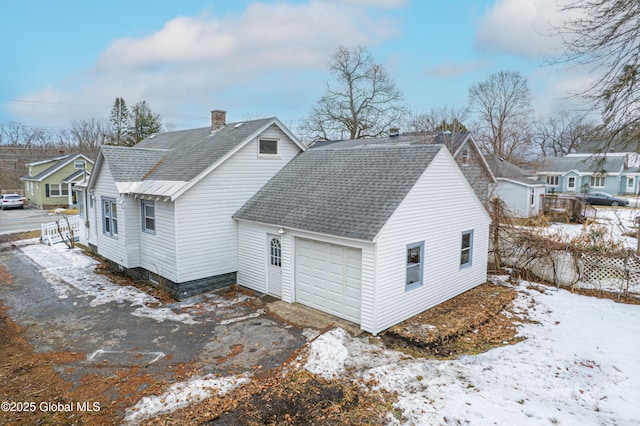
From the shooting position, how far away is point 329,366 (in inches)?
297

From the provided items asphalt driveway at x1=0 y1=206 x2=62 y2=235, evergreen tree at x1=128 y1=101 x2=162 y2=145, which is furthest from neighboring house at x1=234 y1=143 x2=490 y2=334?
evergreen tree at x1=128 y1=101 x2=162 y2=145

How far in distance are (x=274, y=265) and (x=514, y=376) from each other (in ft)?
23.4

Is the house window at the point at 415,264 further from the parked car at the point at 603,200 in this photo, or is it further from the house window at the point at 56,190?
the house window at the point at 56,190

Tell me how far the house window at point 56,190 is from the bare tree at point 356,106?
83.2ft

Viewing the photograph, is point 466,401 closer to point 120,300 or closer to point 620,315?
point 620,315

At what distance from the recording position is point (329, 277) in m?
10.3

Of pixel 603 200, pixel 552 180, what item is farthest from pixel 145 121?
pixel 552 180

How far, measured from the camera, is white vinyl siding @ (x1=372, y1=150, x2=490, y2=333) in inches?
367

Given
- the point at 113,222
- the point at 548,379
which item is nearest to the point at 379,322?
the point at 548,379

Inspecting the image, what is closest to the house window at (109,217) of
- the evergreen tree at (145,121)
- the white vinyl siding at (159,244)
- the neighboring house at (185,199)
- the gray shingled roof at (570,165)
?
the neighboring house at (185,199)

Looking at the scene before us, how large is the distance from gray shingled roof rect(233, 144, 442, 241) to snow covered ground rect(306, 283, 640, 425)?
285cm

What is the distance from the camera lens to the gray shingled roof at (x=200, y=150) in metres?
12.6

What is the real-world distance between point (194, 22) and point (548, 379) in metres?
21.1

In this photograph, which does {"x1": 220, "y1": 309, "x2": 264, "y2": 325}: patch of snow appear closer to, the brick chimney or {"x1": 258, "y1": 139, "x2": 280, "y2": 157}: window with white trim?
{"x1": 258, "y1": 139, "x2": 280, "y2": 157}: window with white trim
